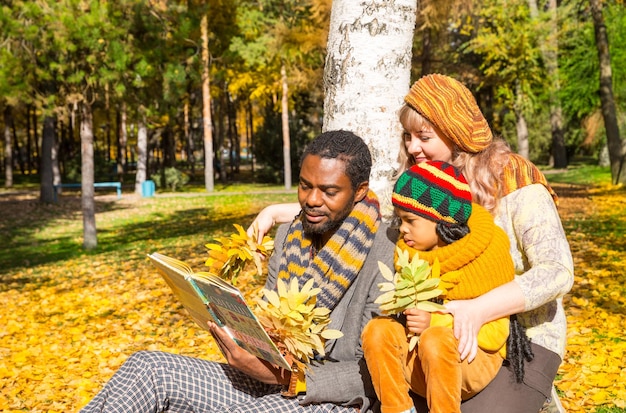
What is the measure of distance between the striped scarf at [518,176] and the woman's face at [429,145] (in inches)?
10.4

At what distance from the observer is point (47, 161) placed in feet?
76.5

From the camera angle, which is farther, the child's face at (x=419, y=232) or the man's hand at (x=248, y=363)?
the man's hand at (x=248, y=363)

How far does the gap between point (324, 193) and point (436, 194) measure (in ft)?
1.79

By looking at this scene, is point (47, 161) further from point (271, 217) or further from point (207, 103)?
point (271, 217)

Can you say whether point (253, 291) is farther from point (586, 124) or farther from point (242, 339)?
point (586, 124)

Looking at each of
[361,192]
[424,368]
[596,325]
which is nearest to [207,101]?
[596,325]

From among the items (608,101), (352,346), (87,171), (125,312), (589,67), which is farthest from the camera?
(589,67)

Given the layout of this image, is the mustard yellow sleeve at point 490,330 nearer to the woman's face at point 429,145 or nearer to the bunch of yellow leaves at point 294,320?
the bunch of yellow leaves at point 294,320

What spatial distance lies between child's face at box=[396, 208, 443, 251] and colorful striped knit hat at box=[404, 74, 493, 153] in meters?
0.44

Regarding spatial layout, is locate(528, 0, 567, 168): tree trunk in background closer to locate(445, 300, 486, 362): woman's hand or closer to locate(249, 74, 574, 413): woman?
locate(249, 74, 574, 413): woman

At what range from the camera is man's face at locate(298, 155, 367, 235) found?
2816 mm

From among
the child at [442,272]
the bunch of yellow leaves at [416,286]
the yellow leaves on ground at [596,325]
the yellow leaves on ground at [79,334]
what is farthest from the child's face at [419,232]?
the yellow leaves on ground at [79,334]

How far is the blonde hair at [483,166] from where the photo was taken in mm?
2686

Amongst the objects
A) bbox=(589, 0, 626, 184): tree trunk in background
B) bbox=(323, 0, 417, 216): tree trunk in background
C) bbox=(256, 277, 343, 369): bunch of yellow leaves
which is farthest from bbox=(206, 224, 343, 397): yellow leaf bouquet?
bbox=(589, 0, 626, 184): tree trunk in background
